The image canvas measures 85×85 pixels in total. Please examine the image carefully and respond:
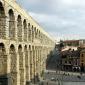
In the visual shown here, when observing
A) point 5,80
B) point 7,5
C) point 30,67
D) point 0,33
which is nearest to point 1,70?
point 5,80

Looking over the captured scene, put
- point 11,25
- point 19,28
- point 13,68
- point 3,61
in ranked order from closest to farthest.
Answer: point 3,61 < point 11,25 < point 13,68 < point 19,28

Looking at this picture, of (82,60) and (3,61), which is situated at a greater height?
(3,61)

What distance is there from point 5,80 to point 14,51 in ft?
16.9

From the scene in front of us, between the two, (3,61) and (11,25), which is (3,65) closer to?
(3,61)

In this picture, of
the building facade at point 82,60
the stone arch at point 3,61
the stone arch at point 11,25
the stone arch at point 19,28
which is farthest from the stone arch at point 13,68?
the building facade at point 82,60

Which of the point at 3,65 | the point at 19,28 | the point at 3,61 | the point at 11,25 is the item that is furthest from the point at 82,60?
the point at 3,61

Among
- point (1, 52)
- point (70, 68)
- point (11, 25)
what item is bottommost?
point (70, 68)

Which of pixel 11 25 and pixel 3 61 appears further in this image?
pixel 11 25

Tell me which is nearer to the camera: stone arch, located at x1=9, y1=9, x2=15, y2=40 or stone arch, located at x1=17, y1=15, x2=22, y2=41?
stone arch, located at x1=9, y1=9, x2=15, y2=40

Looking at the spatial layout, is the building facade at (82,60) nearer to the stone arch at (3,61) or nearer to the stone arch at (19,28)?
the stone arch at (19,28)

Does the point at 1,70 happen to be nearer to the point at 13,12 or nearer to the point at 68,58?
the point at 13,12

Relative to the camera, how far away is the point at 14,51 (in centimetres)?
3684

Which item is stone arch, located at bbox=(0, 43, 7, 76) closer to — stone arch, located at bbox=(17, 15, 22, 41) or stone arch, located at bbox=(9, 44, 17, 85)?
stone arch, located at bbox=(9, 44, 17, 85)

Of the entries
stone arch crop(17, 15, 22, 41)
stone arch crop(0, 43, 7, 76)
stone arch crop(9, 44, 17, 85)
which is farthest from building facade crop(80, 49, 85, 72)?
stone arch crop(0, 43, 7, 76)
